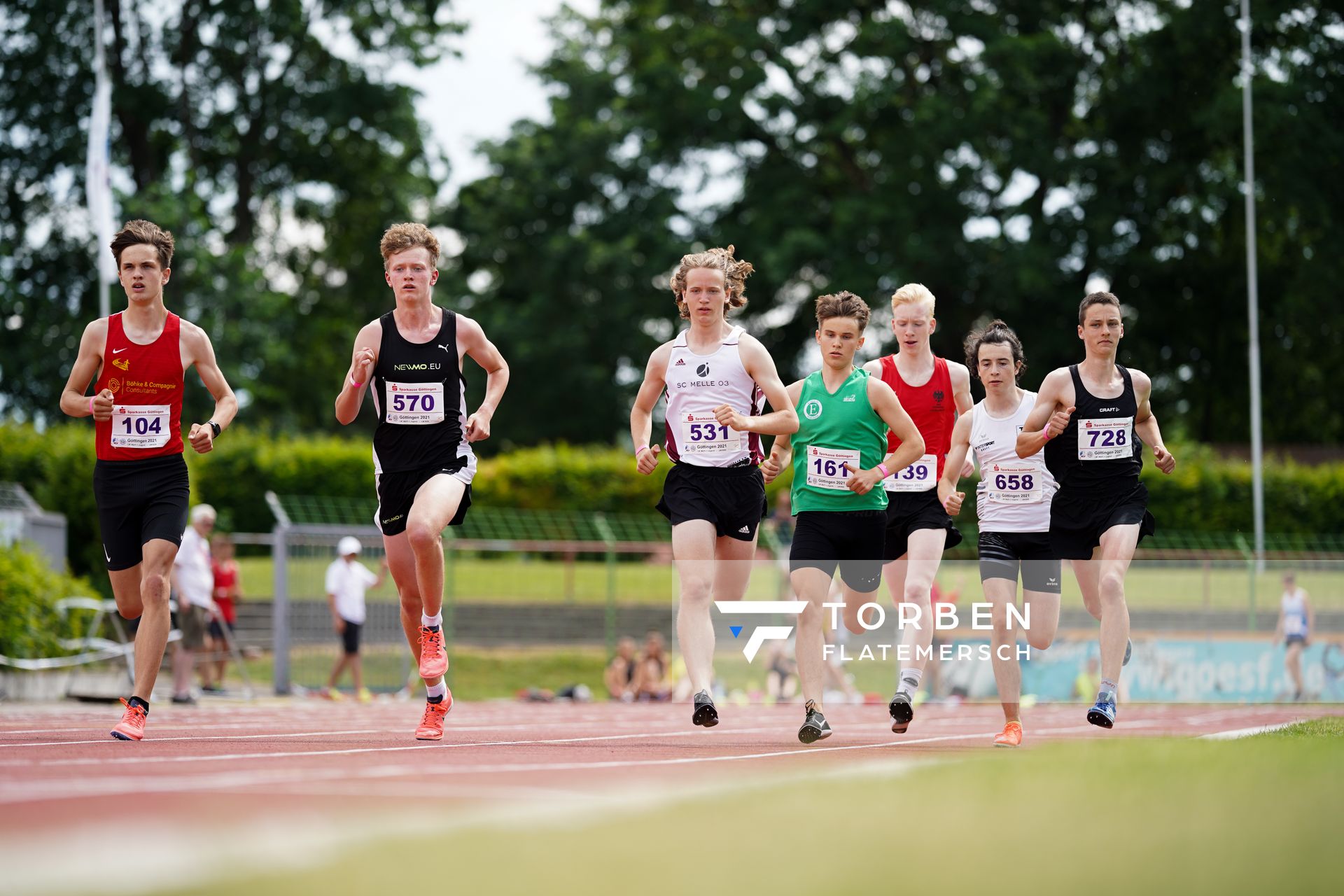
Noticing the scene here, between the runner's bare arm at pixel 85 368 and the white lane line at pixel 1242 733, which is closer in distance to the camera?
the white lane line at pixel 1242 733

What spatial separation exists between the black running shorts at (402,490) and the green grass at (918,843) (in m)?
3.55

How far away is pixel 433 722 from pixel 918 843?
4.84 metres

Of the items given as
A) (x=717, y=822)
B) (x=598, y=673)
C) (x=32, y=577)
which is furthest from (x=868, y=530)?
(x=598, y=673)

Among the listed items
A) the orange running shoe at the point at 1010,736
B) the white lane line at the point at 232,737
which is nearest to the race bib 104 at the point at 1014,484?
the orange running shoe at the point at 1010,736

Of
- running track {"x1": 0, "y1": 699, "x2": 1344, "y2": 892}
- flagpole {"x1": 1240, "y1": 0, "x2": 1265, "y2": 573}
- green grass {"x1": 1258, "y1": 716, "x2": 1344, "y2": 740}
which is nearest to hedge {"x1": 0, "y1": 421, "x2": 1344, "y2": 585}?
flagpole {"x1": 1240, "y1": 0, "x2": 1265, "y2": 573}

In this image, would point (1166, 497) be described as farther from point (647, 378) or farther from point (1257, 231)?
point (647, 378)

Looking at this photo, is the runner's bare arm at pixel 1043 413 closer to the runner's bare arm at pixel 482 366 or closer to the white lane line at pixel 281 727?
the runner's bare arm at pixel 482 366

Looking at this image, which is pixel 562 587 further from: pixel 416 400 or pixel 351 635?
pixel 416 400

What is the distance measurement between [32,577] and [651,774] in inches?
520

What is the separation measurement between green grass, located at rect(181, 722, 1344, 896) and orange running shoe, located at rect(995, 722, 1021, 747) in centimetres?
280

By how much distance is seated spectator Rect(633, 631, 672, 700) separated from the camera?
21.8 meters

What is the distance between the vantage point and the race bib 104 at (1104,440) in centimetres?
955

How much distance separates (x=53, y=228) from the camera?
40906 millimetres

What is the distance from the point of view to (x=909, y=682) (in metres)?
9.14
